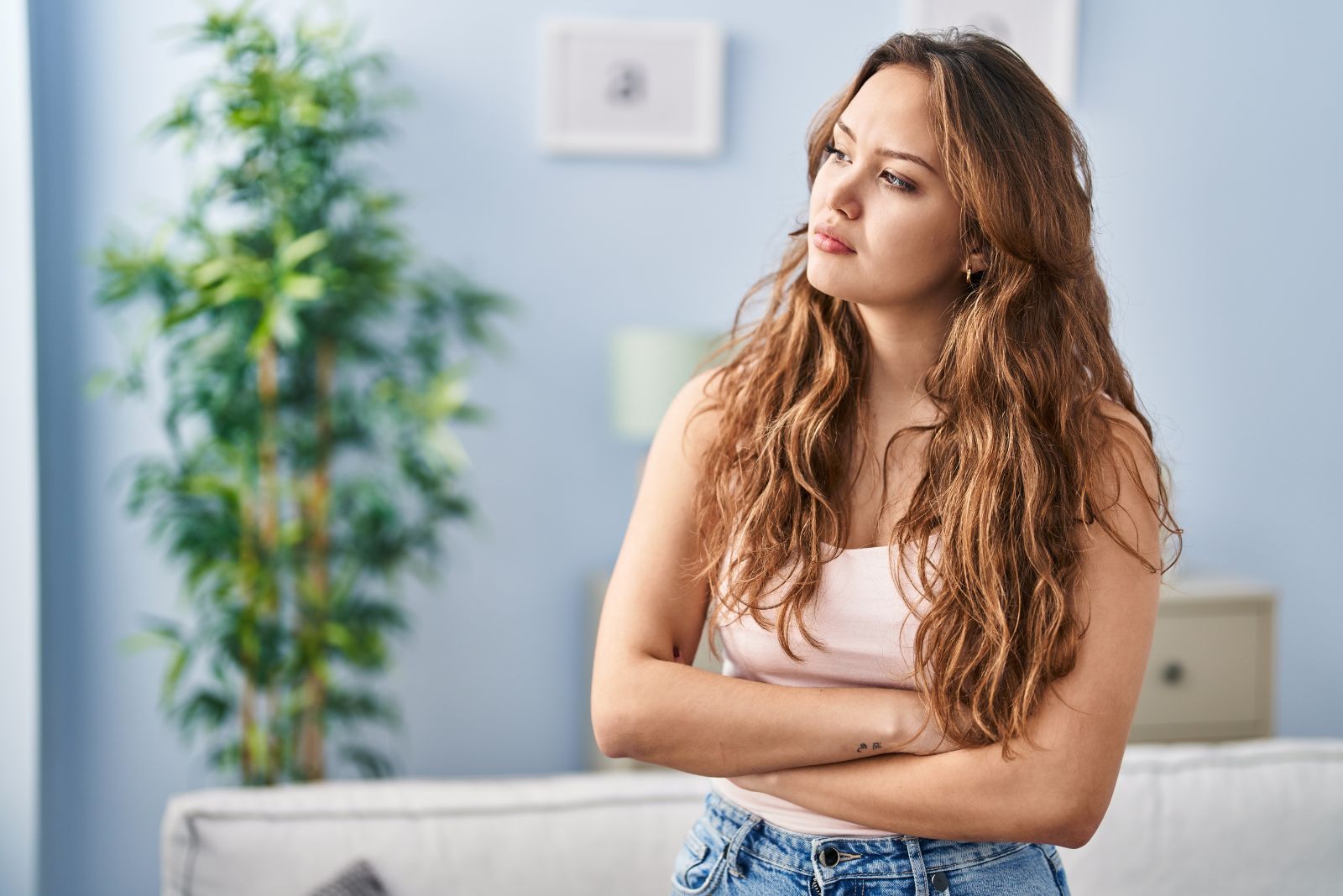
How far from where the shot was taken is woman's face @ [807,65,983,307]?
1.23 metres

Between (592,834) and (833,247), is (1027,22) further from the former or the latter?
(592,834)

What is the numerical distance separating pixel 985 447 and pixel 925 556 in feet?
0.43

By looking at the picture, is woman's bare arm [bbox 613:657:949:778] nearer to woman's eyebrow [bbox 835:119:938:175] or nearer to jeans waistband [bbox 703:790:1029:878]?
jeans waistband [bbox 703:790:1029:878]

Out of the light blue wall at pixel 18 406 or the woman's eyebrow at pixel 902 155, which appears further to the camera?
the light blue wall at pixel 18 406

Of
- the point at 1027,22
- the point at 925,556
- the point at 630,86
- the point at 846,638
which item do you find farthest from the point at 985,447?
the point at 1027,22

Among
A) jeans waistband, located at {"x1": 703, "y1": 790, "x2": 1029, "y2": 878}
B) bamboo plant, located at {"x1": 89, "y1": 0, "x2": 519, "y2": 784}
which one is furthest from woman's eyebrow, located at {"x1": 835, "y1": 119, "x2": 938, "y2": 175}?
bamboo plant, located at {"x1": 89, "y1": 0, "x2": 519, "y2": 784}

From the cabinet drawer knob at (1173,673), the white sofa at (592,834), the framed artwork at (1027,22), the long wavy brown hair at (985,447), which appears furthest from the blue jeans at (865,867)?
the framed artwork at (1027,22)

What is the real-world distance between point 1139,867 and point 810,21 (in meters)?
2.23

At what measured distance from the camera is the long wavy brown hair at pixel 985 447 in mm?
1201

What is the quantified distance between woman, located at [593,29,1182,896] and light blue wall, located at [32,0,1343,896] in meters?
1.81

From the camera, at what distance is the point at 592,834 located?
171cm

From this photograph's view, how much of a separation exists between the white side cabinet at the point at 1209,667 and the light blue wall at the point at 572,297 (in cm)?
37

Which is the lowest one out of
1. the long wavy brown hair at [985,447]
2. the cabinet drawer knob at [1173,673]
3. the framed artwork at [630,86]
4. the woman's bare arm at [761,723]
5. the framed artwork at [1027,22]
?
the cabinet drawer knob at [1173,673]

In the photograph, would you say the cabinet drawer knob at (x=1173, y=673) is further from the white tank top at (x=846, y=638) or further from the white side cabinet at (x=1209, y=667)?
the white tank top at (x=846, y=638)
